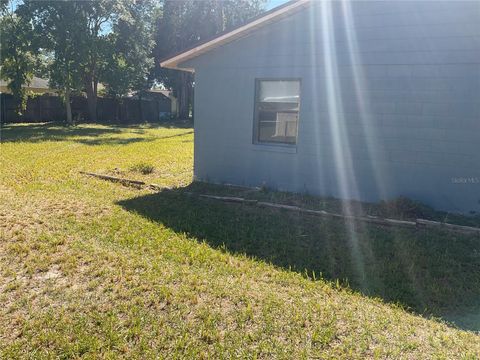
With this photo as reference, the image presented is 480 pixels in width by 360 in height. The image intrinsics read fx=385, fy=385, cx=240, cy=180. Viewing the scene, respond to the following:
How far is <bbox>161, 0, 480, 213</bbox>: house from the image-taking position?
20.9 feet

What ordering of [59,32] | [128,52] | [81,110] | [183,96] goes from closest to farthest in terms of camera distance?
1. [59,32]
2. [81,110]
3. [128,52]
4. [183,96]

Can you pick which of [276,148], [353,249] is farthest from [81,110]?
[353,249]

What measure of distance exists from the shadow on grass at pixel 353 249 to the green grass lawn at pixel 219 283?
0.02 metres

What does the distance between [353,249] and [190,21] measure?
33.8 meters

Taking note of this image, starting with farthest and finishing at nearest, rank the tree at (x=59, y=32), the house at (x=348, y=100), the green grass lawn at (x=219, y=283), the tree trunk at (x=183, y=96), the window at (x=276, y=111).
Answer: the tree trunk at (x=183, y=96) < the tree at (x=59, y=32) < the window at (x=276, y=111) < the house at (x=348, y=100) < the green grass lawn at (x=219, y=283)

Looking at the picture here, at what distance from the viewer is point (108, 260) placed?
14.3ft

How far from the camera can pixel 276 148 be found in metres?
7.87

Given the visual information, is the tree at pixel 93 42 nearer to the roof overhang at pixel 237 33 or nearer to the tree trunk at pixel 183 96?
the tree trunk at pixel 183 96

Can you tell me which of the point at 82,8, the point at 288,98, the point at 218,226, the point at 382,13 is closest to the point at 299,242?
the point at 218,226

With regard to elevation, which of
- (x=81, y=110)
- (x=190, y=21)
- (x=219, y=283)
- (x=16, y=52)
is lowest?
(x=219, y=283)

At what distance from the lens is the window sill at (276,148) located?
304 inches

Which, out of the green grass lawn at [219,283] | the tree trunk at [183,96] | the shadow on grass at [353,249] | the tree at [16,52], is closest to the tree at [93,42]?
the tree at [16,52]

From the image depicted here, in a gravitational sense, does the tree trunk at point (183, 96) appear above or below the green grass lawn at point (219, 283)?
above

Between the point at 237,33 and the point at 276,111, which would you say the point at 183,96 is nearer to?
the point at 237,33
